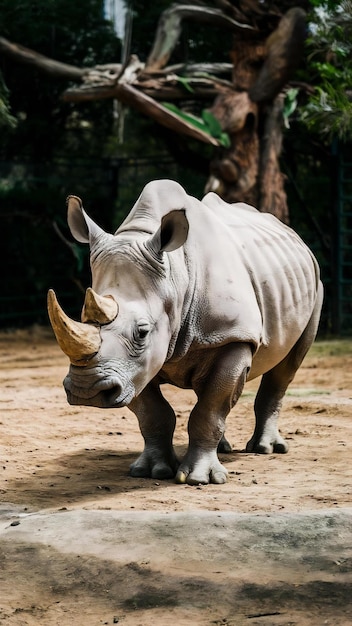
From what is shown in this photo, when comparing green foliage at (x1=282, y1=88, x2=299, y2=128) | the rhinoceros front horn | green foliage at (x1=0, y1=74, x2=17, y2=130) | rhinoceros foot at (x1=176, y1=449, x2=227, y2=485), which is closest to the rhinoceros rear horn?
the rhinoceros front horn

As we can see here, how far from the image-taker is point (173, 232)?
4895 millimetres

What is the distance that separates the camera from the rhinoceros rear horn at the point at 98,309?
176 inches

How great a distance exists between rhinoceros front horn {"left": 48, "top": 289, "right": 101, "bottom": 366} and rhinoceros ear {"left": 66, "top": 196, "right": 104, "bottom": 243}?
2.45ft

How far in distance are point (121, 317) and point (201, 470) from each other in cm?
97

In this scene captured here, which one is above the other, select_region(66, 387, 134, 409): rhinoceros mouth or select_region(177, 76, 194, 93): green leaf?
select_region(177, 76, 194, 93): green leaf

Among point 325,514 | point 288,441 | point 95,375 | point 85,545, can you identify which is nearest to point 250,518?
point 325,514

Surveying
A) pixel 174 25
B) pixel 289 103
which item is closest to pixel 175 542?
pixel 289 103

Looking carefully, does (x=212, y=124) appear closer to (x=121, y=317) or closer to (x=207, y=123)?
(x=207, y=123)

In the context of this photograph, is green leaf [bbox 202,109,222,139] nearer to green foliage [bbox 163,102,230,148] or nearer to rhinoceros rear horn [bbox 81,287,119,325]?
green foliage [bbox 163,102,230,148]

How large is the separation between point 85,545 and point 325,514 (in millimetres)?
914

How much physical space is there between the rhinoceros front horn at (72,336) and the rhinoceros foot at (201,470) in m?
1.02

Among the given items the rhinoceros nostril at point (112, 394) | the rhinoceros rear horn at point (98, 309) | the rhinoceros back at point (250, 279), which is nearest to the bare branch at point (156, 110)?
the rhinoceros back at point (250, 279)

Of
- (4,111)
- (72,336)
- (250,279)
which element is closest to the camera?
(72,336)

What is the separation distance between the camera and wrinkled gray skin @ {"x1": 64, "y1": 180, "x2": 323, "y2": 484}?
469 centimetres
